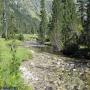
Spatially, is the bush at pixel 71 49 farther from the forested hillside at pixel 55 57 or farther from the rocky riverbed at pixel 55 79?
the rocky riverbed at pixel 55 79

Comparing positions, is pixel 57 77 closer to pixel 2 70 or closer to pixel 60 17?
pixel 2 70

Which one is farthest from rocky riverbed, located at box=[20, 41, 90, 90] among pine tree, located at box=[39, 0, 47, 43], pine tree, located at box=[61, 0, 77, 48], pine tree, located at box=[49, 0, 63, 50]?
pine tree, located at box=[39, 0, 47, 43]

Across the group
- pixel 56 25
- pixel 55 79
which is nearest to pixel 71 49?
pixel 56 25

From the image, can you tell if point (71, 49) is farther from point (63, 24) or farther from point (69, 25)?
point (63, 24)

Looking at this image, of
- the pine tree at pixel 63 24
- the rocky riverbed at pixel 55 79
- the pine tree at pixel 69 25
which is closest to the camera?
the rocky riverbed at pixel 55 79

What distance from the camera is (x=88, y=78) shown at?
3766 centimetres

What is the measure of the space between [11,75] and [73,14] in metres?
76.5

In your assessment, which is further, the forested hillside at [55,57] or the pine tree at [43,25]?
the pine tree at [43,25]

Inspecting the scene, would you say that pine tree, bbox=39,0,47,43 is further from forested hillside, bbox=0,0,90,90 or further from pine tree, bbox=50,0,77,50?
pine tree, bbox=50,0,77,50

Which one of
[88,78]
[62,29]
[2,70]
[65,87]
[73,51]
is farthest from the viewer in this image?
[62,29]

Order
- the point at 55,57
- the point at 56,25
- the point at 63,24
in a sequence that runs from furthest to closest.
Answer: the point at 63,24 → the point at 56,25 → the point at 55,57

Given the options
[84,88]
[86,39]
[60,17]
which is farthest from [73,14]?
[84,88]

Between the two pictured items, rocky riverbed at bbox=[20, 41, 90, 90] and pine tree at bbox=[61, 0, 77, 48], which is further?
pine tree at bbox=[61, 0, 77, 48]

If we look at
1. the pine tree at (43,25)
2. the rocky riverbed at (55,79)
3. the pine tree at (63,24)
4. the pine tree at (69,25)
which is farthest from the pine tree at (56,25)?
the rocky riverbed at (55,79)
